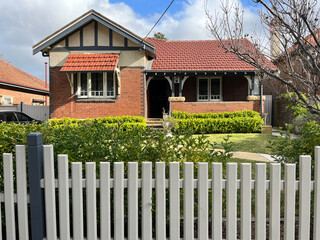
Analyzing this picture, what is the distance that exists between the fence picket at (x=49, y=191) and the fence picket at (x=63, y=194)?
7cm

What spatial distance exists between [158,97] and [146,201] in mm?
15360

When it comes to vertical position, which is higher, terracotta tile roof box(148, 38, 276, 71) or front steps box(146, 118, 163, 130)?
terracotta tile roof box(148, 38, 276, 71)

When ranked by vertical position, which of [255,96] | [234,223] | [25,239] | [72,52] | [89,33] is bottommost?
[25,239]

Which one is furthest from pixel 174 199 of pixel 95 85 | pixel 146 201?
pixel 95 85

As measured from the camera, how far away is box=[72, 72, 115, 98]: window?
48.9 feet

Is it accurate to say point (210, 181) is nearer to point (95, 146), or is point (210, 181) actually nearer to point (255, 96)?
point (95, 146)

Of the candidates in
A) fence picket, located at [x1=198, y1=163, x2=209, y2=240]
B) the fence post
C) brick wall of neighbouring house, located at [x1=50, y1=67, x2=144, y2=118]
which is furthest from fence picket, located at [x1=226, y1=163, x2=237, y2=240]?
brick wall of neighbouring house, located at [x1=50, y1=67, x2=144, y2=118]

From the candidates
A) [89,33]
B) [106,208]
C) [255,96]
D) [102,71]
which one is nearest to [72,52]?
[89,33]

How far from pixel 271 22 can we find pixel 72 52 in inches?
501

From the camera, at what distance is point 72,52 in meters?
14.8

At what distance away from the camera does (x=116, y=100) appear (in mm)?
14953

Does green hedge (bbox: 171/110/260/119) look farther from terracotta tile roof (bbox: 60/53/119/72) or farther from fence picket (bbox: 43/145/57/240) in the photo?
fence picket (bbox: 43/145/57/240)

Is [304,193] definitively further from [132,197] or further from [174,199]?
[132,197]

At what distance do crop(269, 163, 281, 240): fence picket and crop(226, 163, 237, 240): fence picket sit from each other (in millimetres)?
333
